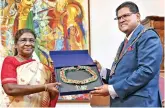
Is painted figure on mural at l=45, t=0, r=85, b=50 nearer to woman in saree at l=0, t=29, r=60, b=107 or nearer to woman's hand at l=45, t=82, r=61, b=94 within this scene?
woman in saree at l=0, t=29, r=60, b=107

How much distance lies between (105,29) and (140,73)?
140 cm

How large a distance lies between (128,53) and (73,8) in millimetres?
1340

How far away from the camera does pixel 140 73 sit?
153 centimetres

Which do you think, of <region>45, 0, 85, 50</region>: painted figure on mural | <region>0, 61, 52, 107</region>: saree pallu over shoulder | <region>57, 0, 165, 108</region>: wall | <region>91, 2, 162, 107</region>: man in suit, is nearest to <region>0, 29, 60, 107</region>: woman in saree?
<region>0, 61, 52, 107</region>: saree pallu over shoulder

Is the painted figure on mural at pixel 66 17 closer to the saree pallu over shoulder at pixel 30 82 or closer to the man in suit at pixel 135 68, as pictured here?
the saree pallu over shoulder at pixel 30 82

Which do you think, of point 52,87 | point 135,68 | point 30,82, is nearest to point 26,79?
point 30,82

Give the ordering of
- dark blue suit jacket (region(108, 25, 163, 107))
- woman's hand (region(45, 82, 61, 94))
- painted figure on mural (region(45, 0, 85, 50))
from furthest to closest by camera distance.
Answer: painted figure on mural (region(45, 0, 85, 50)) → woman's hand (region(45, 82, 61, 94)) → dark blue suit jacket (region(108, 25, 163, 107))

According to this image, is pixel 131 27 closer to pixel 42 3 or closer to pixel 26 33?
pixel 26 33

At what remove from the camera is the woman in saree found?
66.4 inches

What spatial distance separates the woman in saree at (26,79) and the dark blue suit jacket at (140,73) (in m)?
0.39

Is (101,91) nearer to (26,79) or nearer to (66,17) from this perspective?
(26,79)

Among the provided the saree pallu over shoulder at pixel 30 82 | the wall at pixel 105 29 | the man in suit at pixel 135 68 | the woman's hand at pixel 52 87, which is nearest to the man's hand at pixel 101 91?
the man in suit at pixel 135 68

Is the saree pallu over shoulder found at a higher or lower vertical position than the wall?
lower

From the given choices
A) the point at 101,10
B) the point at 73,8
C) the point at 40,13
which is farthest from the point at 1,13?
the point at 101,10
